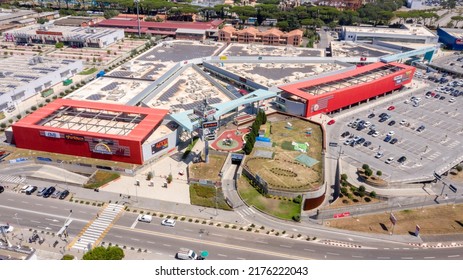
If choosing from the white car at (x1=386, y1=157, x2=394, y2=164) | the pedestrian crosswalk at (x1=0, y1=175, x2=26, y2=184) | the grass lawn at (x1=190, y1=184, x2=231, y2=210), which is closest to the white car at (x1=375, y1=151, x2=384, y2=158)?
the white car at (x1=386, y1=157, x2=394, y2=164)

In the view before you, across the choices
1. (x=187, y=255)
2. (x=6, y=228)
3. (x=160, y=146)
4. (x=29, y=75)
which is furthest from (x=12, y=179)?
(x=29, y=75)

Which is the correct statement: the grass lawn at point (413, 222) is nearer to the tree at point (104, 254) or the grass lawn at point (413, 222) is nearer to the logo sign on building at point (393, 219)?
the logo sign on building at point (393, 219)

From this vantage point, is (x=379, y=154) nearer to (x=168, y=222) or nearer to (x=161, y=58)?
(x=168, y=222)

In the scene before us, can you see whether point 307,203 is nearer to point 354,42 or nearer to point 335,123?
point 335,123

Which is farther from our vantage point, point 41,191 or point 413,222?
point 41,191

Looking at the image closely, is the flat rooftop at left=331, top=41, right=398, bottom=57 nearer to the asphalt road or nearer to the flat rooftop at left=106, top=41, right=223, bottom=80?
the flat rooftop at left=106, top=41, right=223, bottom=80
